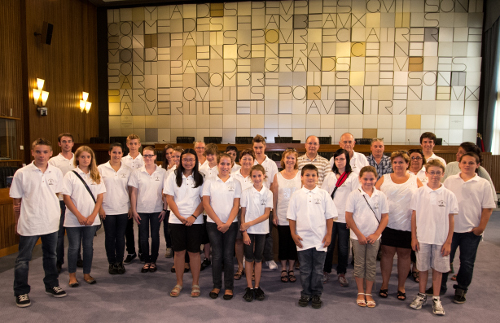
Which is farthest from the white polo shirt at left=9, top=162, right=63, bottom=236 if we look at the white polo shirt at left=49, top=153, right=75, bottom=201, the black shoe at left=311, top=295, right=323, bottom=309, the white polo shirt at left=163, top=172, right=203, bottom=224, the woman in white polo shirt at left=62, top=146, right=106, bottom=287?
the black shoe at left=311, top=295, right=323, bottom=309

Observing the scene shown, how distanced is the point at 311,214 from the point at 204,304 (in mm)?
1318

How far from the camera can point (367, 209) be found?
9.45 feet

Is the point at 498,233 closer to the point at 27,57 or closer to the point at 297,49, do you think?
the point at 297,49

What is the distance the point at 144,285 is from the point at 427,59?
10.4m

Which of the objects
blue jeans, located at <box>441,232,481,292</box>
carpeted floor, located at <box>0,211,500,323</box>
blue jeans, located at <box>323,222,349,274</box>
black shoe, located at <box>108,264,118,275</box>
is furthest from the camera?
black shoe, located at <box>108,264,118,275</box>

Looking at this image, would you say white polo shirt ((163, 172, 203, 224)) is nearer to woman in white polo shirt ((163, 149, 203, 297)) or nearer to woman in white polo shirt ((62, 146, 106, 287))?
woman in white polo shirt ((163, 149, 203, 297))

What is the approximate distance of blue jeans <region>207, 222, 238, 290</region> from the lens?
9.86ft

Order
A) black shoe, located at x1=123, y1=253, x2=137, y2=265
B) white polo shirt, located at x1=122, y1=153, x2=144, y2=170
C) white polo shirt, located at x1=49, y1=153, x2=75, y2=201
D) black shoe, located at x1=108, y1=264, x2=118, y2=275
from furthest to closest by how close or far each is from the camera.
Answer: white polo shirt, located at x1=122, y1=153, x2=144, y2=170 → black shoe, located at x1=123, y1=253, x2=137, y2=265 → white polo shirt, located at x1=49, y1=153, x2=75, y2=201 → black shoe, located at x1=108, y1=264, x2=118, y2=275

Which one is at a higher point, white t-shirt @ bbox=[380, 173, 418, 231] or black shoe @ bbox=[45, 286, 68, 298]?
white t-shirt @ bbox=[380, 173, 418, 231]

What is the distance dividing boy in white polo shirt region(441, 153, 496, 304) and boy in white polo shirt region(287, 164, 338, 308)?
4.08 ft

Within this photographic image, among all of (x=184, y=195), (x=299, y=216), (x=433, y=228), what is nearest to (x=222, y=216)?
(x=184, y=195)

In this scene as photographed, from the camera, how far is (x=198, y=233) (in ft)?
10.1

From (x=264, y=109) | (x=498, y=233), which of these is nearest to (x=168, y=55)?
(x=264, y=109)

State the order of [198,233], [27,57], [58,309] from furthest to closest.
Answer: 1. [27,57]
2. [198,233]
3. [58,309]
